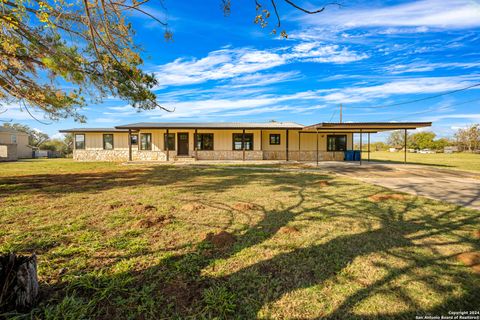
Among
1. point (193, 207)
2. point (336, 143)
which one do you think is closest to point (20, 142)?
point (193, 207)

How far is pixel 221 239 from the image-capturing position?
366 cm

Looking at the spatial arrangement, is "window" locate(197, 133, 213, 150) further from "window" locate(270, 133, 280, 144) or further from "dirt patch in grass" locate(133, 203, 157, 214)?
"dirt patch in grass" locate(133, 203, 157, 214)

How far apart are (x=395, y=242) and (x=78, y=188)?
9475mm

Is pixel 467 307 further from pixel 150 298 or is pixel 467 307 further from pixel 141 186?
pixel 141 186

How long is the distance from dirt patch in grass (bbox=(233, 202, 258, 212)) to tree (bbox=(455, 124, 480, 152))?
72.7m

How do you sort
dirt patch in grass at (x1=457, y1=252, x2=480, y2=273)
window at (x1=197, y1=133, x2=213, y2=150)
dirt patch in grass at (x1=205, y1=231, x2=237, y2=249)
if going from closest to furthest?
1. dirt patch in grass at (x1=457, y1=252, x2=480, y2=273)
2. dirt patch in grass at (x1=205, y1=231, x2=237, y2=249)
3. window at (x1=197, y1=133, x2=213, y2=150)

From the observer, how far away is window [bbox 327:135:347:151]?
21625 mm

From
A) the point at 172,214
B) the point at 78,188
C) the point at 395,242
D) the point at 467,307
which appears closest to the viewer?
the point at 467,307

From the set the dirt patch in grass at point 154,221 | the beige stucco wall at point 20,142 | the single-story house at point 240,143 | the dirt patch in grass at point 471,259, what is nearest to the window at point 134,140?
the single-story house at point 240,143

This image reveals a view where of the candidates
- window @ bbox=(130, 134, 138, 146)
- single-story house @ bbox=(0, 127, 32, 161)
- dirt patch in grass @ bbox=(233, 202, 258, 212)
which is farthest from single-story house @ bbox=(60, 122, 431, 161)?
single-story house @ bbox=(0, 127, 32, 161)

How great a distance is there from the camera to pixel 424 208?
5.60 meters

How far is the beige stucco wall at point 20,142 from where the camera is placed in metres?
28.9

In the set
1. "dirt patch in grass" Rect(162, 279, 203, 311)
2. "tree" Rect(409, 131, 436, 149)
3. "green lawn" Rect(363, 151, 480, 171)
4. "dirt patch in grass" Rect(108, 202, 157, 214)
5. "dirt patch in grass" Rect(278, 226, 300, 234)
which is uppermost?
"tree" Rect(409, 131, 436, 149)

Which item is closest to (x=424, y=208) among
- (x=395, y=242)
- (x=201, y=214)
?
(x=395, y=242)
